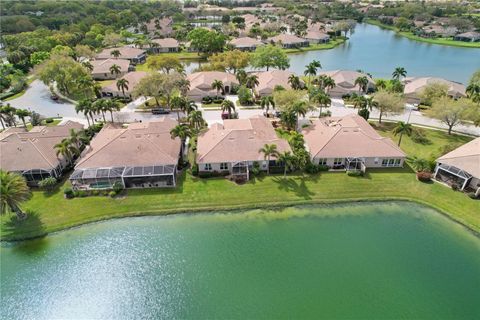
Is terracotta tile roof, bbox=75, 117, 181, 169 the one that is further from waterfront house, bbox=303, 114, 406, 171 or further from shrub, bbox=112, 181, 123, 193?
waterfront house, bbox=303, 114, 406, 171

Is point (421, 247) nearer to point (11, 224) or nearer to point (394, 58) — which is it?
point (11, 224)

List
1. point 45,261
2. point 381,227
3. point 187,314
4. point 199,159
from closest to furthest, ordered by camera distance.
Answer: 1. point 187,314
2. point 45,261
3. point 381,227
4. point 199,159

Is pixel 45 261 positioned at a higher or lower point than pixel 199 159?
lower

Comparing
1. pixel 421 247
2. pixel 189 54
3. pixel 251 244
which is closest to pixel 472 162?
pixel 421 247

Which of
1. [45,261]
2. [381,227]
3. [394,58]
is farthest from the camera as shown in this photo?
[394,58]

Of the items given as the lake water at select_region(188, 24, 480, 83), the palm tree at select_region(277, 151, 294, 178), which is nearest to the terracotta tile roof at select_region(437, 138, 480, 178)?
the palm tree at select_region(277, 151, 294, 178)

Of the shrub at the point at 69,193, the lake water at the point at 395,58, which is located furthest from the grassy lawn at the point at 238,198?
the lake water at the point at 395,58

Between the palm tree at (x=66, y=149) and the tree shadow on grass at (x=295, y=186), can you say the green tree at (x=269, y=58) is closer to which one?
the tree shadow on grass at (x=295, y=186)
